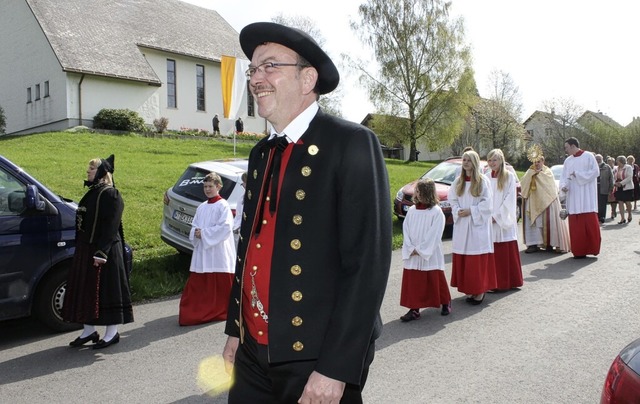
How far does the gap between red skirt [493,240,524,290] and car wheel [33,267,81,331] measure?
5981 mm

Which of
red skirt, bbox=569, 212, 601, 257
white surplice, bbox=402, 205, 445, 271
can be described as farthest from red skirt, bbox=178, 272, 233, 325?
red skirt, bbox=569, 212, 601, 257

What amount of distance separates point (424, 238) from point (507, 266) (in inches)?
82.9

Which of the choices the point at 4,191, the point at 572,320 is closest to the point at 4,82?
the point at 4,191

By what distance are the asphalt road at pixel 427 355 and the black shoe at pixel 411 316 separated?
107 millimetres

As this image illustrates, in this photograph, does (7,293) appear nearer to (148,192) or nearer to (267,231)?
(267,231)

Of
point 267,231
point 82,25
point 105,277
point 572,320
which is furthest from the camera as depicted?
point 82,25

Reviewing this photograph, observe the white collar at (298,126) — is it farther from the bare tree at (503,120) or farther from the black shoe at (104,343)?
Result: the bare tree at (503,120)

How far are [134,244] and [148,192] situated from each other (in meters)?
4.73

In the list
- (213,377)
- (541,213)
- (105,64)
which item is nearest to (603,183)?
(541,213)

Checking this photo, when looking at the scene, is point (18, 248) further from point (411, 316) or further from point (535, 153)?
point (535, 153)

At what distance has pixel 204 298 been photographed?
23.9ft

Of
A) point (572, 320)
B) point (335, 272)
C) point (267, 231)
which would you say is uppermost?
point (267, 231)

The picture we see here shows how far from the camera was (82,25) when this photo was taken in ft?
119

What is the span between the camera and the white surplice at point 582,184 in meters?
11.5
